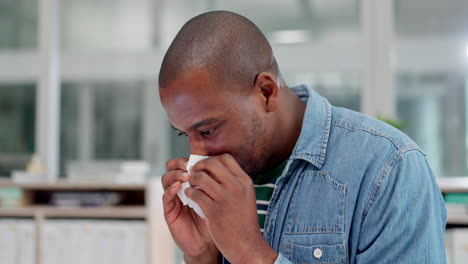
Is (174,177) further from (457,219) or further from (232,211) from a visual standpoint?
(457,219)

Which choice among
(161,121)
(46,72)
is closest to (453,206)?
(161,121)

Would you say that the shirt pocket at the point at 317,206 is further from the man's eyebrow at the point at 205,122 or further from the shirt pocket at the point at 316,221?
the man's eyebrow at the point at 205,122

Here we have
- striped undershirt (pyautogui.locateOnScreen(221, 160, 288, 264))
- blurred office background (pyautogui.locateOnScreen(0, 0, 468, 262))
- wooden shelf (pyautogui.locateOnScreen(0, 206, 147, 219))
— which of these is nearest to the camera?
striped undershirt (pyautogui.locateOnScreen(221, 160, 288, 264))

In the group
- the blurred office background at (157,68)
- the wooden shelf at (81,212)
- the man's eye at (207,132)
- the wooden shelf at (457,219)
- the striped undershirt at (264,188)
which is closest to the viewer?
the man's eye at (207,132)

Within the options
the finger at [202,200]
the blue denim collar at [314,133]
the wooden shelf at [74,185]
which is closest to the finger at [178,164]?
the finger at [202,200]

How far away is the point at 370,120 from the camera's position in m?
0.96

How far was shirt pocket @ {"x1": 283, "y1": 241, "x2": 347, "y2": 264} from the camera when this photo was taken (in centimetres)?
88

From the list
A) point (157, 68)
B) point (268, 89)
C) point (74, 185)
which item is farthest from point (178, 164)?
point (157, 68)

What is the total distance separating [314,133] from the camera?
961mm

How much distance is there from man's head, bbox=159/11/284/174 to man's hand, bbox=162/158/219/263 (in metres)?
0.09

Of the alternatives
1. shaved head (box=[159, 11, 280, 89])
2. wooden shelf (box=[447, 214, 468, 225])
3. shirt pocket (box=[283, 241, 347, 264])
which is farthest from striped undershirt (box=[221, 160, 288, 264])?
wooden shelf (box=[447, 214, 468, 225])

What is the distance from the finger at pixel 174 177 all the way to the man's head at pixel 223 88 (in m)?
0.05

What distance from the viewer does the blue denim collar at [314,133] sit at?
3.07 ft

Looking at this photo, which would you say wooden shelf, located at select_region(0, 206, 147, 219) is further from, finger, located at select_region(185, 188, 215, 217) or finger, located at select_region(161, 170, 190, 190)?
finger, located at select_region(185, 188, 215, 217)
